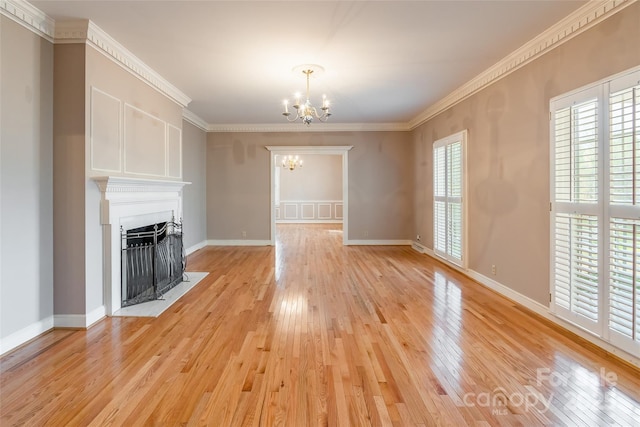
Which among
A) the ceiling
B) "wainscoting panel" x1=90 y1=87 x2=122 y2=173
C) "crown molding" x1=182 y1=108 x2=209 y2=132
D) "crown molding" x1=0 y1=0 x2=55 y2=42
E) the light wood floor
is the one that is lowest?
the light wood floor

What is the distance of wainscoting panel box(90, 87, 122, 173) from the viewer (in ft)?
10.4

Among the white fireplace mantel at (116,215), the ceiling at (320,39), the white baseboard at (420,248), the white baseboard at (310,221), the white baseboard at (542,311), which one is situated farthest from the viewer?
the white baseboard at (310,221)

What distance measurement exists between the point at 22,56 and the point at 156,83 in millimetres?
1730

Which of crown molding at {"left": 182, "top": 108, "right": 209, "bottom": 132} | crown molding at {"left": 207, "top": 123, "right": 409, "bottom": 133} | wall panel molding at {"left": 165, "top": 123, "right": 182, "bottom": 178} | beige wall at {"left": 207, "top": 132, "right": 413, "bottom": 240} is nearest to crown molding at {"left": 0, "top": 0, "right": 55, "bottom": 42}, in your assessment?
wall panel molding at {"left": 165, "top": 123, "right": 182, "bottom": 178}

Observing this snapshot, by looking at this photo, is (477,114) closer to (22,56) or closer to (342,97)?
(342,97)

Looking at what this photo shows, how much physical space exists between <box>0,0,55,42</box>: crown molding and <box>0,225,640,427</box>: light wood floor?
275 cm

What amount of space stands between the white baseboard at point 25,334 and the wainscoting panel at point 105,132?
1520 mm

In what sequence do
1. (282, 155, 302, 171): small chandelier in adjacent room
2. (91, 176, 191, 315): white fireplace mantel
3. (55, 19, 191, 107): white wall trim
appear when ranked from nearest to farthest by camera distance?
(55, 19, 191, 107): white wall trim → (91, 176, 191, 315): white fireplace mantel → (282, 155, 302, 171): small chandelier in adjacent room

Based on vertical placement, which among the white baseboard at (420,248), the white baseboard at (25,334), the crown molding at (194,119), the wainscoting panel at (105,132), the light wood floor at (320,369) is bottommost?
the light wood floor at (320,369)

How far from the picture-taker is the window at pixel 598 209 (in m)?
2.34

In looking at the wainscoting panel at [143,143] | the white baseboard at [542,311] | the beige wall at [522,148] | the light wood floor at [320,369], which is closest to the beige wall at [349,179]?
the white baseboard at [542,311]

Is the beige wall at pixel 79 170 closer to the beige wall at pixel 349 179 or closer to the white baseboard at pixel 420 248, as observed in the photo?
the beige wall at pixel 349 179

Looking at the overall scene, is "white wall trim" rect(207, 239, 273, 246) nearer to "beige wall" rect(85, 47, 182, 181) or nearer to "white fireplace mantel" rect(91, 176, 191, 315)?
"beige wall" rect(85, 47, 182, 181)

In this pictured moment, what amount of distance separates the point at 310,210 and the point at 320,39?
10.3 m
